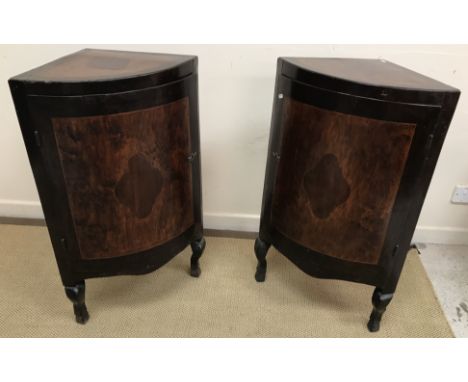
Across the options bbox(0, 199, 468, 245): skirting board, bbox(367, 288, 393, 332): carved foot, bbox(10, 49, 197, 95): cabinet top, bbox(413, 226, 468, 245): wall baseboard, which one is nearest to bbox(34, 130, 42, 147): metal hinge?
bbox(10, 49, 197, 95): cabinet top

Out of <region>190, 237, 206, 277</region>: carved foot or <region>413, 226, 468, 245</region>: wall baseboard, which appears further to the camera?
<region>413, 226, 468, 245</region>: wall baseboard

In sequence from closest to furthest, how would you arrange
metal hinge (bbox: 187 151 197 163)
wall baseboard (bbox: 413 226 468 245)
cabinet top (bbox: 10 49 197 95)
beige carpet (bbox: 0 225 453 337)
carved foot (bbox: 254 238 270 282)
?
cabinet top (bbox: 10 49 197 95)
metal hinge (bbox: 187 151 197 163)
beige carpet (bbox: 0 225 453 337)
carved foot (bbox: 254 238 270 282)
wall baseboard (bbox: 413 226 468 245)

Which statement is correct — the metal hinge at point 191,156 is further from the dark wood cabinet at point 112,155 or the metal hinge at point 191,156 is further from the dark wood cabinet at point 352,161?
the dark wood cabinet at point 352,161

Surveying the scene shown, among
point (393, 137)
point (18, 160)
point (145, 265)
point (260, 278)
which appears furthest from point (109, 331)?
point (393, 137)

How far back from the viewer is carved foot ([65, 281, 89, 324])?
1.14 metres

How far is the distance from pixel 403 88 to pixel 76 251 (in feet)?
3.10

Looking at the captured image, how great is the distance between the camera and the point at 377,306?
117cm

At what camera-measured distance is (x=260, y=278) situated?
143 cm

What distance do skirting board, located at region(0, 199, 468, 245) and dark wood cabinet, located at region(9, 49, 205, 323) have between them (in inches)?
19.2

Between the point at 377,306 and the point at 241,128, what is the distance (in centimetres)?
79

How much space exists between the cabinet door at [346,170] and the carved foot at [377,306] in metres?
0.10

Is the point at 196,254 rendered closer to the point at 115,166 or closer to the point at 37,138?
the point at 115,166

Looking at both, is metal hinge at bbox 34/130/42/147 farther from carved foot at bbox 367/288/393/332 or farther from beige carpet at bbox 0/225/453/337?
carved foot at bbox 367/288/393/332

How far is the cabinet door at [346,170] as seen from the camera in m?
0.89
